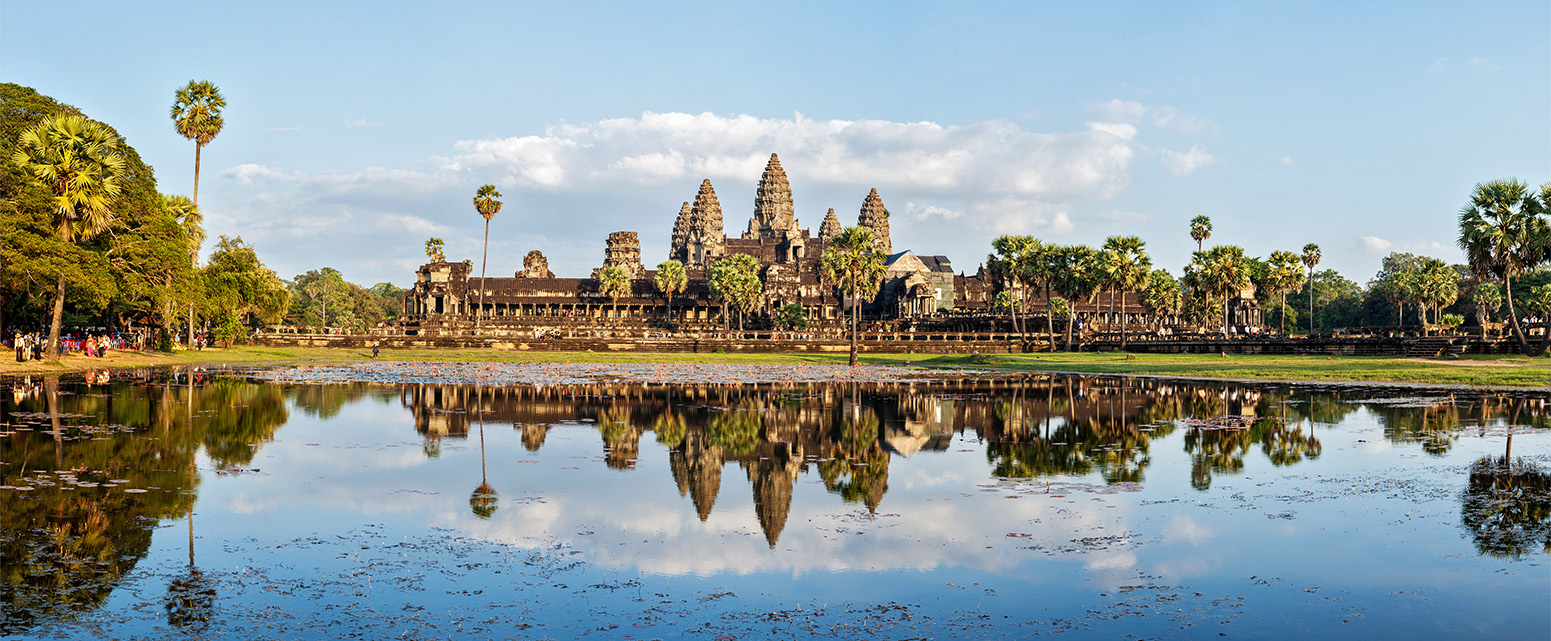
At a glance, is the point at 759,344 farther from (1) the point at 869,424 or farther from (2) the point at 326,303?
(2) the point at 326,303

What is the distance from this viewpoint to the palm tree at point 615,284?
115625mm

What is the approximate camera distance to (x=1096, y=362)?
2346 inches

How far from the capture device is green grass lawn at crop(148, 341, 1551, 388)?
39125mm

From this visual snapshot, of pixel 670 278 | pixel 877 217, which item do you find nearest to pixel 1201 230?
pixel 670 278

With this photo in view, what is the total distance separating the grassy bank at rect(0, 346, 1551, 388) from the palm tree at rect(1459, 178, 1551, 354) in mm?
5601

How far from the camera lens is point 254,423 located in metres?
21.3

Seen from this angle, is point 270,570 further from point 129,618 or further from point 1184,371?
point 1184,371

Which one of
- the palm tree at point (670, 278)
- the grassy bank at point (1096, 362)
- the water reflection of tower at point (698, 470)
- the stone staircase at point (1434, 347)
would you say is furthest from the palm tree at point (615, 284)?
the water reflection of tower at point (698, 470)

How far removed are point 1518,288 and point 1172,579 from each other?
11860cm

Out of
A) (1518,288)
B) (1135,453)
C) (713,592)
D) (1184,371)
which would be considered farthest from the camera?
(1518,288)

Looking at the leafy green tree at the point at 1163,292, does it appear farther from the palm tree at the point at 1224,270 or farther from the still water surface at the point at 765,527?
the still water surface at the point at 765,527

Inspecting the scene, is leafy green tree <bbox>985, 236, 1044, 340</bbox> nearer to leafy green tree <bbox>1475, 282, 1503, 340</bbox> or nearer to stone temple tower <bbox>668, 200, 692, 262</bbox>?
leafy green tree <bbox>1475, 282, 1503, 340</bbox>

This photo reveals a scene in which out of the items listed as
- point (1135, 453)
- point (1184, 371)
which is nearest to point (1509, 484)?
point (1135, 453)

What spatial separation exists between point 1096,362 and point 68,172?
49.8m
